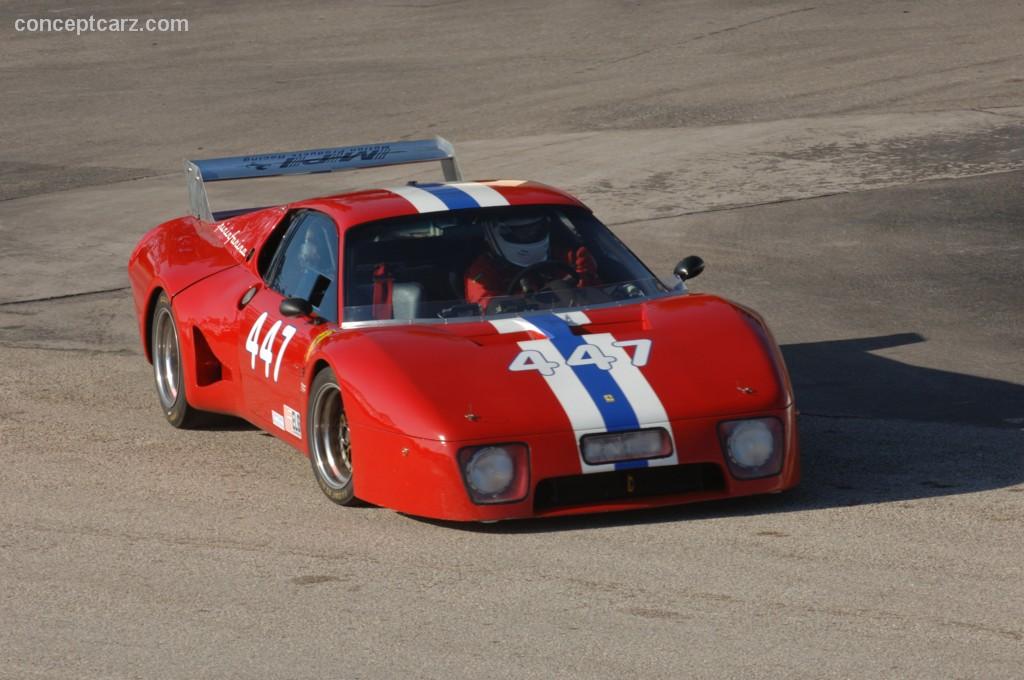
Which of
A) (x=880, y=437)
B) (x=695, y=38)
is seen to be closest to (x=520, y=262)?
(x=880, y=437)

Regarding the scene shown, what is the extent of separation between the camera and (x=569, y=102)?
19.3 metres

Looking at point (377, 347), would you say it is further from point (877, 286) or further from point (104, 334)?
point (877, 286)

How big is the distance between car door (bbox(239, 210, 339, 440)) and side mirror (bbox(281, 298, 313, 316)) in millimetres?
45

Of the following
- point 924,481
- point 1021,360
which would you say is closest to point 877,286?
point 1021,360

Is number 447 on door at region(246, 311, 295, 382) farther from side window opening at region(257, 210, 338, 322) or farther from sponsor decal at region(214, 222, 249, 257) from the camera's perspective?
sponsor decal at region(214, 222, 249, 257)

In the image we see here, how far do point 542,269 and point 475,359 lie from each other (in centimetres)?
105

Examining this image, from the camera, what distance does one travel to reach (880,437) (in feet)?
26.2

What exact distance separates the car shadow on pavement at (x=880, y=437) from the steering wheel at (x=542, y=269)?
1265mm

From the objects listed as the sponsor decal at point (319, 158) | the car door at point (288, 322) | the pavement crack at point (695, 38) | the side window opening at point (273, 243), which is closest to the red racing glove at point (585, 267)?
the car door at point (288, 322)

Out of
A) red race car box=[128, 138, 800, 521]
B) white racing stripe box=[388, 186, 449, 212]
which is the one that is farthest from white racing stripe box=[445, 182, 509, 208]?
white racing stripe box=[388, 186, 449, 212]

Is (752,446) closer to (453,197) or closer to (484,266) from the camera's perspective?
(484,266)

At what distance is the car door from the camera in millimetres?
7414
